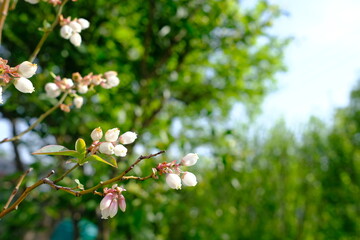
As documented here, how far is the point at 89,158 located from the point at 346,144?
8748 mm

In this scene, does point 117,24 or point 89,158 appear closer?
point 89,158

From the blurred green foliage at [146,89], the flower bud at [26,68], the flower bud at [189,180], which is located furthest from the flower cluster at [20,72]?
the blurred green foliage at [146,89]

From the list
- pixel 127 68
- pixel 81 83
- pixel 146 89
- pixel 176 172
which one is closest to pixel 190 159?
pixel 176 172

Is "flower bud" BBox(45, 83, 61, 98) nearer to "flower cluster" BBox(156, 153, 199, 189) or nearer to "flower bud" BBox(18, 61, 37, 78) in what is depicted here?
"flower bud" BBox(18, 61, 37, 78)

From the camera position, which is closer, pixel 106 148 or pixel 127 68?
pixel 106 148

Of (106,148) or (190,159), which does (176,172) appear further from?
(106,148)

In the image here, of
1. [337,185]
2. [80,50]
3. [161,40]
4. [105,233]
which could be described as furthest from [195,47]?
[337,185]

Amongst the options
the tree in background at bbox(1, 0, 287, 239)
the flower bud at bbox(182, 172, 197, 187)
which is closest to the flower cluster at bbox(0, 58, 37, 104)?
the flower bud at bbox(182, 172, 197, 187)

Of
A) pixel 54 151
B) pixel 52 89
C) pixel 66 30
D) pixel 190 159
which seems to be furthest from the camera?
pixel 52 89

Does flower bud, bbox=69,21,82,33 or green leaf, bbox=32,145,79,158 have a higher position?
flower bud, bbox=69,21,82,33

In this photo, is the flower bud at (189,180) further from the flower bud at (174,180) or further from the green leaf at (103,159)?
the green leaf at (103,159)

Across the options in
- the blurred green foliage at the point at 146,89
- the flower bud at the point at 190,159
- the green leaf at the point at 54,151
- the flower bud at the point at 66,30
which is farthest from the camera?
the blurred green foliage at the point at 146,89

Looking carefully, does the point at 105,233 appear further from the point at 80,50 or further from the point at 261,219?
the point at 261,219

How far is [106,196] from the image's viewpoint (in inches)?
30.8
